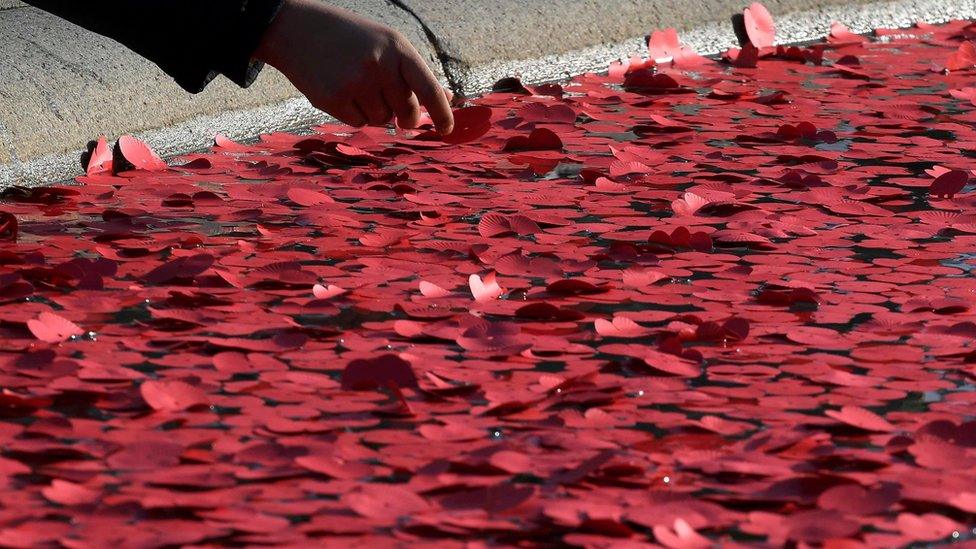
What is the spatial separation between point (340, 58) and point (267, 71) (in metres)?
1.29

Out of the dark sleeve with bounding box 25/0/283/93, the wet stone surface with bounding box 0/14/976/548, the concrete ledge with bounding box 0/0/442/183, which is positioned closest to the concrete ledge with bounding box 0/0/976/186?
the concrete ledge with bounding box 0/0/442/183

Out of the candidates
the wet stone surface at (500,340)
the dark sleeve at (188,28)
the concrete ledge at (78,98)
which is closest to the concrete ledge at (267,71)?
the concrete ledge at (78,98)

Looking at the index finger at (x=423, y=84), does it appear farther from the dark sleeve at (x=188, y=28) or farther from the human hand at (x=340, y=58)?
the dark sleeve at (x=188, y=28)

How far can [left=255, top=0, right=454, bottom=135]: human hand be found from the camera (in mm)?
2162

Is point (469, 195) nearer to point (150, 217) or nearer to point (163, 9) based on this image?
point (150, 217)

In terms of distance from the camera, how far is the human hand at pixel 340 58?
2162 mm

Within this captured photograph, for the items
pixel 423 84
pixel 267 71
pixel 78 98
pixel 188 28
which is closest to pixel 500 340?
pixel 423 84

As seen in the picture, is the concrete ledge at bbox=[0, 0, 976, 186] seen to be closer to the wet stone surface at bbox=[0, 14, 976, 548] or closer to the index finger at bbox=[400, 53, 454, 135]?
the wet stone surface at bbox=[0, 14, 976, 548]

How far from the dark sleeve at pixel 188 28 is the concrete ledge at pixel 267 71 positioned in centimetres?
74

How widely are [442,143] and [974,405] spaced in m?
1.56

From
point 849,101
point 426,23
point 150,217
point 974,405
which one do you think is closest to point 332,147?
point 150,217

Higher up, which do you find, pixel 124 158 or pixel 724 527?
pixel 724 527

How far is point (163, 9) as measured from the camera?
7.02 feet

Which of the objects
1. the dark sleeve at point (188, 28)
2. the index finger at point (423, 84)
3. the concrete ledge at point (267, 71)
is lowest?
the concrete ledge at point (267, 71)
